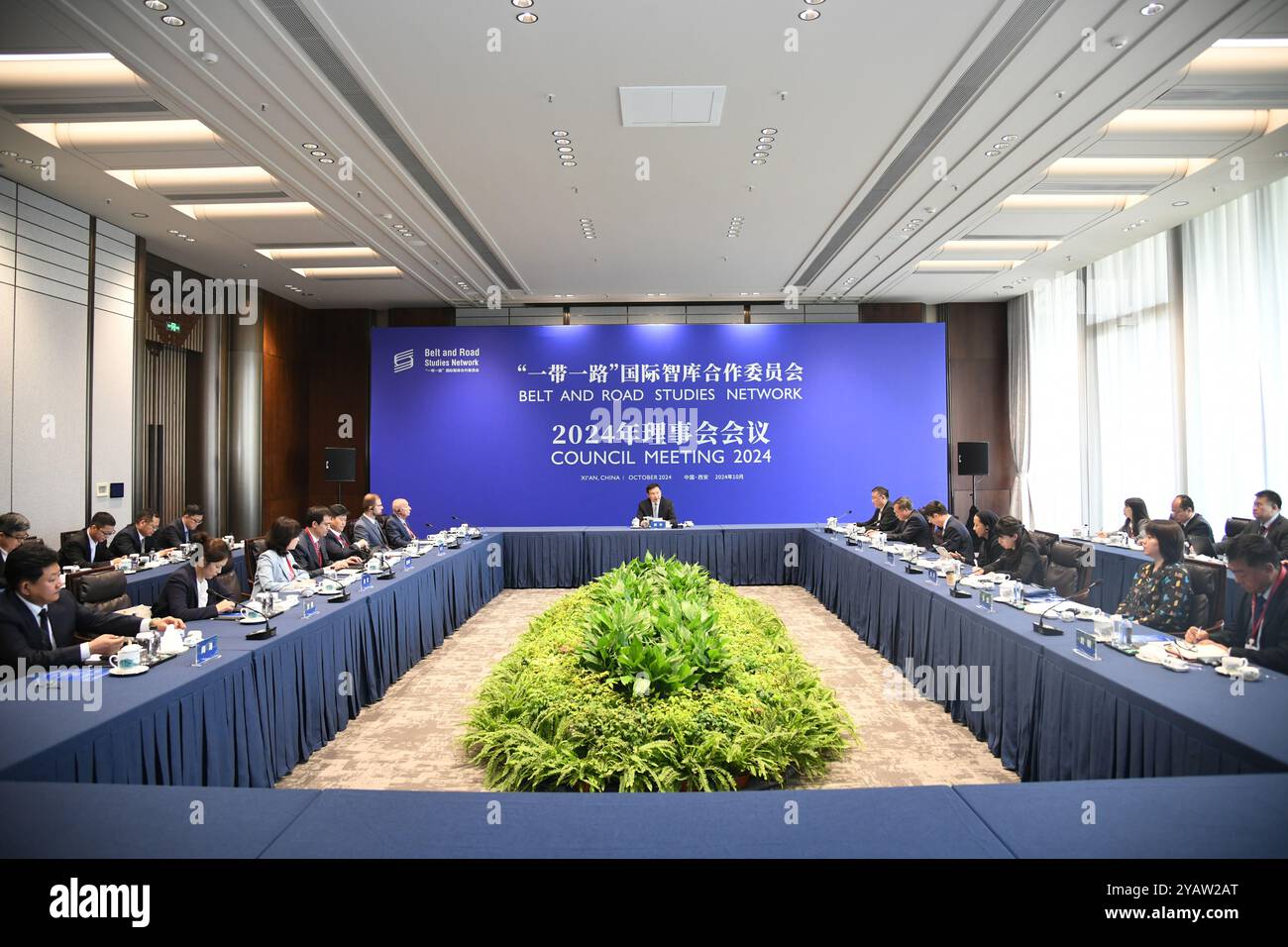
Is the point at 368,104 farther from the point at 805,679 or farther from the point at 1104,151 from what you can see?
the point at 1104,151

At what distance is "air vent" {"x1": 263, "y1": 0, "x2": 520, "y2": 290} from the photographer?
356 centimetres

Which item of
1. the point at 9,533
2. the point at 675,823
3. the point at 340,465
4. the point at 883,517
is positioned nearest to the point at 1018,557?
the point at 883,517

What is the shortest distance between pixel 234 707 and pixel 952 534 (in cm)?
550

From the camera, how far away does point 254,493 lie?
9.31m

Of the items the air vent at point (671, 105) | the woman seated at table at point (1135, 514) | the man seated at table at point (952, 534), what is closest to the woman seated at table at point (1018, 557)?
the man seated at table at point (952, 534)

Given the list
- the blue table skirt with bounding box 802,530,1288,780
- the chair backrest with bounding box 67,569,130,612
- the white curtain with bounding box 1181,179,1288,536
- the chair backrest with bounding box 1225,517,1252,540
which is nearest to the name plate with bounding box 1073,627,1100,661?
the blue table skirt with bounding box 802,530,1288,780

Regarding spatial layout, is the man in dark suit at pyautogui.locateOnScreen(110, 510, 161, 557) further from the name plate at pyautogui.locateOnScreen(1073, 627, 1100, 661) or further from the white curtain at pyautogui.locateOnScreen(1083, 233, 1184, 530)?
the white curtain at pyautogui.locateOnScreen(1083, 233, 1184, 530)

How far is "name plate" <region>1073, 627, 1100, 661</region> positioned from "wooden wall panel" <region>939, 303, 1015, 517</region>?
322 inches

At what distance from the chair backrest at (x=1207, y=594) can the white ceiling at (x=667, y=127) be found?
2830 millimetres

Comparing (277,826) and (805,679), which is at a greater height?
(277,826)

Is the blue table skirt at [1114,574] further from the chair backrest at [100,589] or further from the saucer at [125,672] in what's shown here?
the chair backrest at [100,589]

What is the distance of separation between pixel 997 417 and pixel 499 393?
735cm
